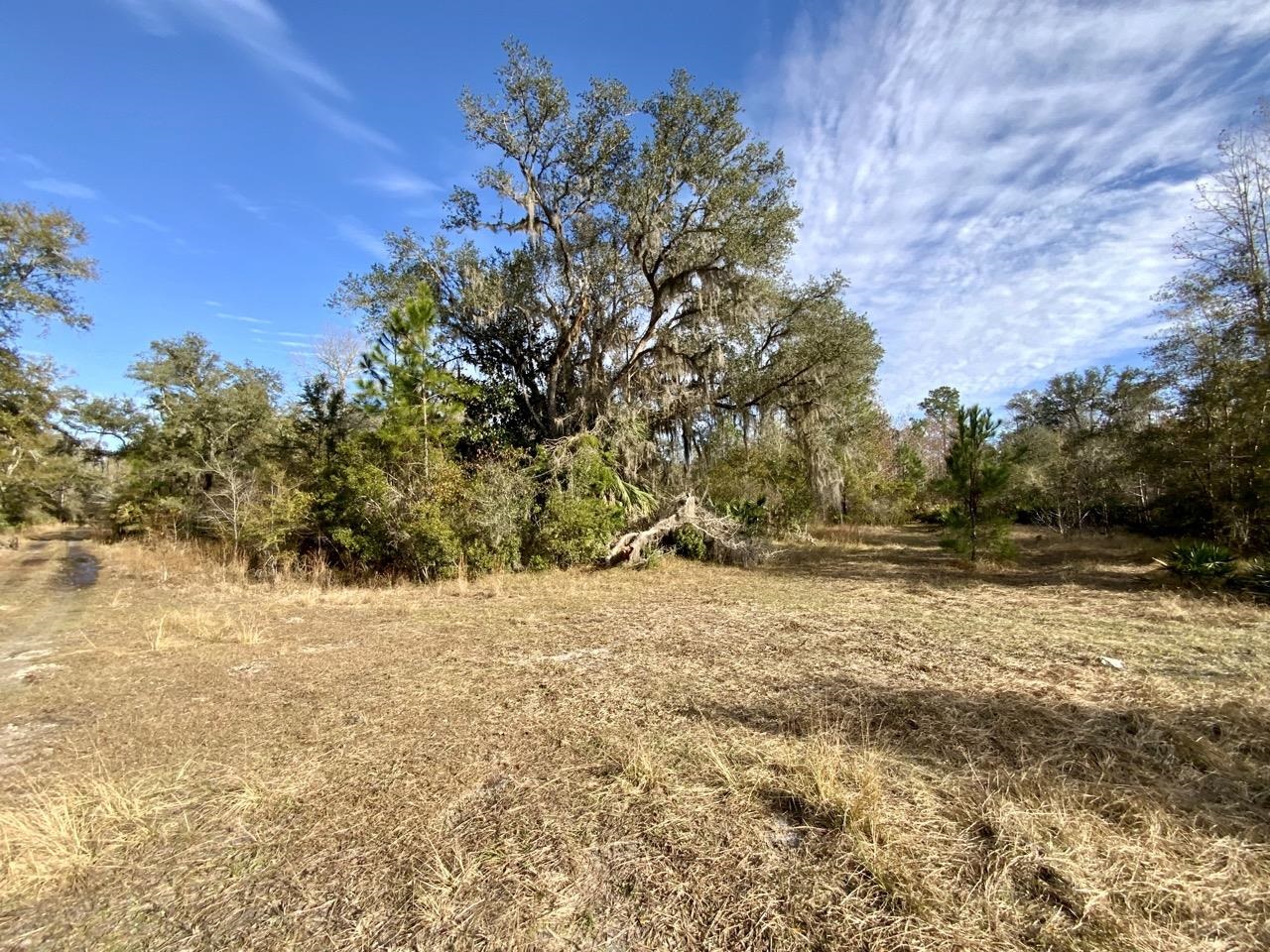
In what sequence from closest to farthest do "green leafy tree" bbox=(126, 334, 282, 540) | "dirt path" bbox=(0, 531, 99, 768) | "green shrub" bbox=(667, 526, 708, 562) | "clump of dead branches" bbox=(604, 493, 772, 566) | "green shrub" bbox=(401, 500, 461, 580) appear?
"dirt path" bbox=(0, 531, 99, 768)
"green shrub" bbox=(401, 500, 461, 580)
"clump of dead branches" bbox=(604, 493, 772, 566)
"green shrub" bbox=(667, 526, 708, 562)
"green leafy tree" bbox=(126, 334, 282, 540)

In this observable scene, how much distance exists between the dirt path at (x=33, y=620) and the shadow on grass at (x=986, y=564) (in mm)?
9894

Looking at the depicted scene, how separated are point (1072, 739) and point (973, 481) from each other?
8.90 meters

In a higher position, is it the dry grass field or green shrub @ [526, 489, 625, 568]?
green shrub @ [526, 489, 625, 568]

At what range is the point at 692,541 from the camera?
12133mm

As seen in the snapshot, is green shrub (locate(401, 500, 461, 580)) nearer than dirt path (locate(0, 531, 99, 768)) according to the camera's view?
No

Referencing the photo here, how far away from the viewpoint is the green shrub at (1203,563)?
24.7 feet

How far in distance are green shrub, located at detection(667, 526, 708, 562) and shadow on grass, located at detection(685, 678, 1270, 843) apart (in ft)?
26.5

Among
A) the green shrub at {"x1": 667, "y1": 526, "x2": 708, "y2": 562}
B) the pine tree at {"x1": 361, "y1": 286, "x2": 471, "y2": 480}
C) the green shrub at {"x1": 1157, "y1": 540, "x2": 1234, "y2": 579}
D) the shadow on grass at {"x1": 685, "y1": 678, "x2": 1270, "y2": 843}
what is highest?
the pine tree at {"x1": 361, "y1": 286, "x2": 471, "y2": 480}

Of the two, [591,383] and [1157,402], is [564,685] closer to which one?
[591,383]

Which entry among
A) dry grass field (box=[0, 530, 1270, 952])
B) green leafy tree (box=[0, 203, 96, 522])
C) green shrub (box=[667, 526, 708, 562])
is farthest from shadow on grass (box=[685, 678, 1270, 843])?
green leafy tree (box=[0, 203, 96, 522])

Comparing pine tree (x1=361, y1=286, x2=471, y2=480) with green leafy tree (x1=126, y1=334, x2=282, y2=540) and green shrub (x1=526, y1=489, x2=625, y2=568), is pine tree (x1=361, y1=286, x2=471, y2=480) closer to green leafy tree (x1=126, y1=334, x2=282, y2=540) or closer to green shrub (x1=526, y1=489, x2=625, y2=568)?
green shrub (x1=526, y1=489, x2=625, y2=568)

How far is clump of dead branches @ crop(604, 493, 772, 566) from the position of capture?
11375 mm

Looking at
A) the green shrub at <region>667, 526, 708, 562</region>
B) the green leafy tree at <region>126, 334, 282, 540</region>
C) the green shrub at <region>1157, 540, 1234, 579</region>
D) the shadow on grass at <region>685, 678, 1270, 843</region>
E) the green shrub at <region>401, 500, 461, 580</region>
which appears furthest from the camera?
the green leafy tree at <region>126, 334, 282, 540</region>

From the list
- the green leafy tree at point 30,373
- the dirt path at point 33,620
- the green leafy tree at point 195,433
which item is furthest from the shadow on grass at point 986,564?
the green leafy tree at point 30,373
